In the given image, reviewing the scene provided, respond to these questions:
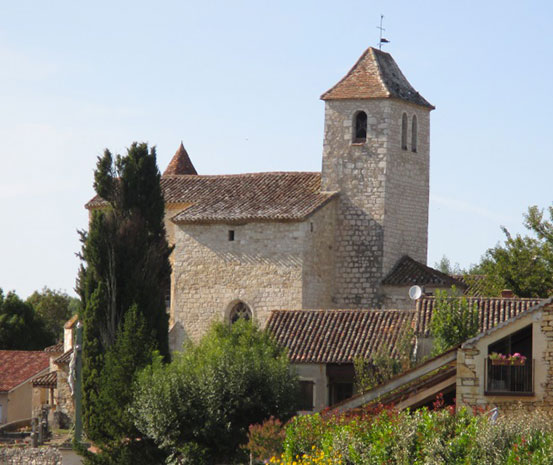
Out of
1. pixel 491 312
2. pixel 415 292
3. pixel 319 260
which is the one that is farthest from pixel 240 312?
pixel 491 312

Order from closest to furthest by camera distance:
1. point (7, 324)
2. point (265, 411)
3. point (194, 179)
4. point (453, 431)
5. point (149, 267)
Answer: point (453, 431) → point (265, 411) → point (149, 267) → point (194, 179) → point (7, 324)

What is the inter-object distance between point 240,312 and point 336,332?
26.0 feet

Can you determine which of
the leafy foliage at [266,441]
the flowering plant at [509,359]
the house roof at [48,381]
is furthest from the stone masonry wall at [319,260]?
the flowering plant at [509,359]

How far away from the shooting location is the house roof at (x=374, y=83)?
46.7 m

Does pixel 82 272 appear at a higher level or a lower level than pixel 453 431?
higher

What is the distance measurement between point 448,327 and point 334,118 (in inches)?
537

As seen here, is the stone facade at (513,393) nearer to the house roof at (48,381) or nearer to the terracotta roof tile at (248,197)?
the terracotta roof tile at (248,197)

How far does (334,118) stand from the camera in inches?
1857

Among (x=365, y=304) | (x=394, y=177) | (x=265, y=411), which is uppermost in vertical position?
(x=394, y=177)

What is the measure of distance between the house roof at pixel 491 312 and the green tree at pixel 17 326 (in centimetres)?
3666

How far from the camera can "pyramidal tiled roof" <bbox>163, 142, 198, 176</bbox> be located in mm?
57500

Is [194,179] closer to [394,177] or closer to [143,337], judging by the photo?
[394,177]

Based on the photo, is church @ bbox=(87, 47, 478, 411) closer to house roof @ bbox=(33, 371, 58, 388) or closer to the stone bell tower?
the stone bell tower

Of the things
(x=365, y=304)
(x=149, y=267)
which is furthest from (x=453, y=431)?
(x=365, y=304)
